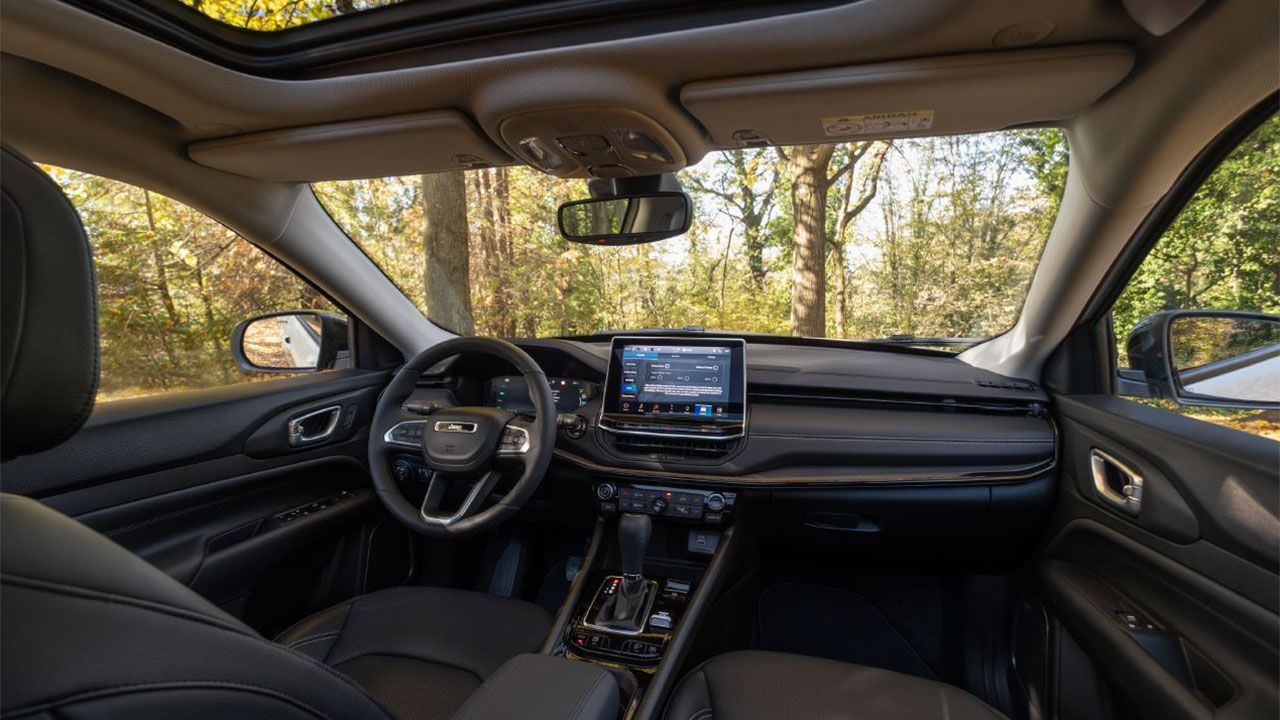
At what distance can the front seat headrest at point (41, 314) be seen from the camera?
0.65 meters

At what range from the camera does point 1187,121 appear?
4.54 ft

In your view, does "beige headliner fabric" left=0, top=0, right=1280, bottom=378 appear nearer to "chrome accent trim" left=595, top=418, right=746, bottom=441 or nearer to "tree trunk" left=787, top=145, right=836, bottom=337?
"chrome accent trim" left=595, top=418, right=746, bottom=441

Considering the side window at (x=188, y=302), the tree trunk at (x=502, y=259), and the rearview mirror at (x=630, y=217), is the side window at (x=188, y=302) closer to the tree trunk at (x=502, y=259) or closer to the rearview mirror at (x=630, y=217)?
the rearview mirror at (x=630, y=217)

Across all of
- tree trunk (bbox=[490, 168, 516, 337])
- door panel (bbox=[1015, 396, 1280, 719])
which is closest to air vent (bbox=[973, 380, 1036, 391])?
door panel (bbox=[1015, 396, 1280, 719])

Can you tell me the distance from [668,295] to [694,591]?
2450 mm

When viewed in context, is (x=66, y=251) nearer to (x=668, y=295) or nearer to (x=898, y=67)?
(x=898, y=67)

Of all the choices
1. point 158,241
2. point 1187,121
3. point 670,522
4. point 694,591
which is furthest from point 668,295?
point 158,241

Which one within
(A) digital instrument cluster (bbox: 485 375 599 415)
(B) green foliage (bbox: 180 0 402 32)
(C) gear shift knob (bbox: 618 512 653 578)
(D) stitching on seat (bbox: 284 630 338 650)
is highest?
(B) green foliage (bbox: 180 0 402 32)

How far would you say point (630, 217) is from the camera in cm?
239

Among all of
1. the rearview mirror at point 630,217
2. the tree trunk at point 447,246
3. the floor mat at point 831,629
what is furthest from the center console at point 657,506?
the tree trunk at point 447,246

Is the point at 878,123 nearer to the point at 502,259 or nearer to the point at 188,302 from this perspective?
the point at 502,259

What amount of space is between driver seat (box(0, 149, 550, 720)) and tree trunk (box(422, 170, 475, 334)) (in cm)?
373

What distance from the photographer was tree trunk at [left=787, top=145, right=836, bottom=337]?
11.4 ft

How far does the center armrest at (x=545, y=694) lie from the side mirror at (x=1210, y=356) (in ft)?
5.63
